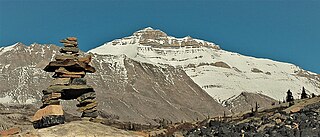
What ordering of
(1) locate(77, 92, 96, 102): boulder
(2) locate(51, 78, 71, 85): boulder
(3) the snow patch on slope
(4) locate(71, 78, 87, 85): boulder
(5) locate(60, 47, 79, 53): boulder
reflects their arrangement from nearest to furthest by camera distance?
(2) locate(51, 78, 71, 85): boulder → (4) locate(71, 78, 87, 85): boulder → (5) locate(60, 47, 79, 53): boulder → (1) locate(77, 92, 96, 102): boulder → (3) the snow patch on slope

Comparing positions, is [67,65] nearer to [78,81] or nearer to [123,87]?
[78,81]

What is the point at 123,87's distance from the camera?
123 metres

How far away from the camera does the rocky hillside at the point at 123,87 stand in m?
102

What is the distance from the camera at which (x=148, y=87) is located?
131 m

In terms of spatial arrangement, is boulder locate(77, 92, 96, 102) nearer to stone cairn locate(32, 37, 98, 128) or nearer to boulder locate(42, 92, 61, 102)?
stone cairn locate(32, 37, 98, 128)

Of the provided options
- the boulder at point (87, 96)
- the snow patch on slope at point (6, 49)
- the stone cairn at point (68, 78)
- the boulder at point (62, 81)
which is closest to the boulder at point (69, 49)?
the stone cairn at point (68, 78)

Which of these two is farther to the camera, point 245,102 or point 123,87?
point 245,102

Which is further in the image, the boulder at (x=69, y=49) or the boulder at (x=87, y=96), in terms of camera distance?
the boulder at (x=87, y=96)

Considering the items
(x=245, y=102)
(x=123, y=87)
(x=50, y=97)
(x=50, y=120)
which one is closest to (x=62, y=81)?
(x=50, y=97)

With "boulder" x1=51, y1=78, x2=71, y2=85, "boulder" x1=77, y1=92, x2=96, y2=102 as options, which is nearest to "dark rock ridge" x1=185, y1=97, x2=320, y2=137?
"boulder" x1=77, y1=92, x2=96, y2=102

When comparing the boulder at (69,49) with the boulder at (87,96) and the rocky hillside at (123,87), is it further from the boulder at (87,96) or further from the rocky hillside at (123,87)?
the rocky hillside at (123,87)

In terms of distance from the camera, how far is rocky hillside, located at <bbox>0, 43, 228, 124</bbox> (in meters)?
102

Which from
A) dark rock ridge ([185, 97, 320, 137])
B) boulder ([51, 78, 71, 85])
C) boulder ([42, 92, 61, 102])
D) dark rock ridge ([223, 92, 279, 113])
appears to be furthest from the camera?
dark rock ridge ([223, 92, 279, 113])

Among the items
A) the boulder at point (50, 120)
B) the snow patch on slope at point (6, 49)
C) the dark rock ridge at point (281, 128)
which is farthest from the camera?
the snow patch on slope at point (6, 49)
